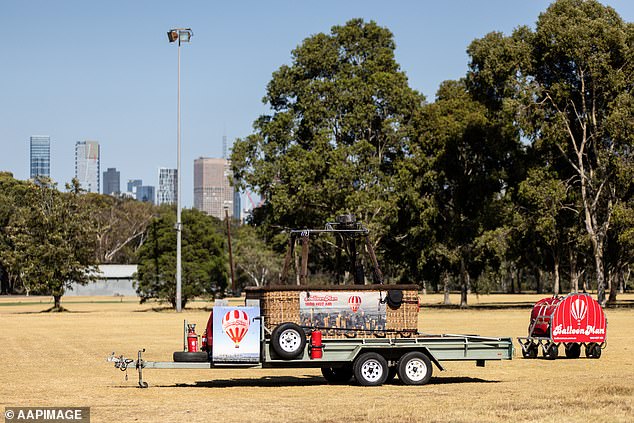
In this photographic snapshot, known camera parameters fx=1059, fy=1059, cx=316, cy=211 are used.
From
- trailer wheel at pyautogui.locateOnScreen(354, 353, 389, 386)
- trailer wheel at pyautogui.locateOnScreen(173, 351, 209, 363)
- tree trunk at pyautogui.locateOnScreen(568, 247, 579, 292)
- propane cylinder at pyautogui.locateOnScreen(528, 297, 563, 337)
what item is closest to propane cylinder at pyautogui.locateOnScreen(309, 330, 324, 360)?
trailer wheel at pyautogui.locateOnScreen(354, 353, 389, 386)

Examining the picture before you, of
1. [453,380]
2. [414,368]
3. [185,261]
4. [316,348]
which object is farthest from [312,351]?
[185,261]

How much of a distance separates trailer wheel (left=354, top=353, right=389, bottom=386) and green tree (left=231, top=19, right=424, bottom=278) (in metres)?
46.7

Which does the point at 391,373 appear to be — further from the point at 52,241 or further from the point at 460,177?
the point at 52,241

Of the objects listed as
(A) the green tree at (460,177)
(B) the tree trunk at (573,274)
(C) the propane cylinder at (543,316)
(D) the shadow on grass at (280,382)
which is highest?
(A) the green tree at (460,177)

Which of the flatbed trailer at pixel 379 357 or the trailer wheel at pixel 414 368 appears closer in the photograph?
the flatbed trailer at pixel 379 357

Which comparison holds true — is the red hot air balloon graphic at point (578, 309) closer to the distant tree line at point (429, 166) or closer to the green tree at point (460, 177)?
the distant tree line at point (429, 166)

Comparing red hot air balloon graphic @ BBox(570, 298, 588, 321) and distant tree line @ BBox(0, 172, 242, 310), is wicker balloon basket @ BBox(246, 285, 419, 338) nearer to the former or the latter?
red hot air balloon graphic @ BBox(570, 298, 588, 321)

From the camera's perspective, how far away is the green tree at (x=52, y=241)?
72.5 meters

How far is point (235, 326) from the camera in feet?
66.6

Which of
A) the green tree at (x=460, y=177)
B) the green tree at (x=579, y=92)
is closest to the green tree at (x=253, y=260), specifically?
the green tree at (x=460, y=177)

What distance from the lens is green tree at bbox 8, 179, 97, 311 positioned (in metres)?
72.5

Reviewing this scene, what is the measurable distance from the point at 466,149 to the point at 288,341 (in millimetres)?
54313

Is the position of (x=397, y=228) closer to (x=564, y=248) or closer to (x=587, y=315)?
(x=564, y=248)

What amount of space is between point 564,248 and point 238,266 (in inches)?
2422
